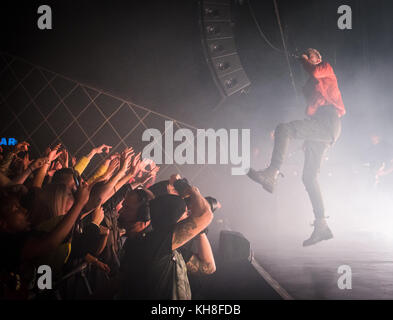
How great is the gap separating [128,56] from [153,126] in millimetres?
1084

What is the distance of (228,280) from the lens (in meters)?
2.06

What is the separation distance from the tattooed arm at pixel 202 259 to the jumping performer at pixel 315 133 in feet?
3.88

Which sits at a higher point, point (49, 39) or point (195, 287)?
point (49, 39)

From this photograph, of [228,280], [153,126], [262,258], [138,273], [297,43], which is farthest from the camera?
[153,126]

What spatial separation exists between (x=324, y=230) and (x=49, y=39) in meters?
4.52

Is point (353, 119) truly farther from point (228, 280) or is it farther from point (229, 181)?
point (228, 280)

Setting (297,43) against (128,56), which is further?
(128,56)

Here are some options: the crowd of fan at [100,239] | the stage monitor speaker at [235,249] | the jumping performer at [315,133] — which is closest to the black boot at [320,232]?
the jumping performer at [315,133]

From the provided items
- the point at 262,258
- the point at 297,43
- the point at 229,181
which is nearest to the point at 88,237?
the point at 262,258

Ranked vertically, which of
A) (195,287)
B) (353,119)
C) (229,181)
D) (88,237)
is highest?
(353,119)

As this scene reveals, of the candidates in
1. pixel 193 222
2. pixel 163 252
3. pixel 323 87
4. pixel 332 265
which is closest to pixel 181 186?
pixel 193 222

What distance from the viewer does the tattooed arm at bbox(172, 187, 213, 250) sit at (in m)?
1.31

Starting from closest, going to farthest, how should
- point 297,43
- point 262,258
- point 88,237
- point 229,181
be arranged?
point 88,237
point 262,258
point 297,43
point 229,181

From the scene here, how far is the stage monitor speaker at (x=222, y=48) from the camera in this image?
326cm
